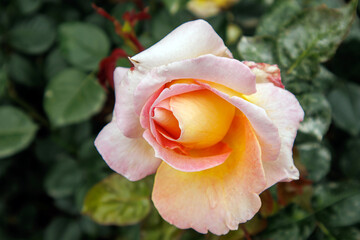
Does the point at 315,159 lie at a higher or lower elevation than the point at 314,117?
lower

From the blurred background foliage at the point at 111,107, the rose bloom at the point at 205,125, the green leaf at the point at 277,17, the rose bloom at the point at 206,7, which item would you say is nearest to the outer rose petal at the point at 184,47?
the rose bloom at the point at 205,125

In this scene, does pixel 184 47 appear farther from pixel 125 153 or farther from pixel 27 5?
pixel 27 5

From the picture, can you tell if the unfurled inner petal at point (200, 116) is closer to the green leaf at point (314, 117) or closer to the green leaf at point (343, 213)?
the green leaf at point (314, 117)

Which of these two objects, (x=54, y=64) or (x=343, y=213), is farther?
(x=54, y=64)

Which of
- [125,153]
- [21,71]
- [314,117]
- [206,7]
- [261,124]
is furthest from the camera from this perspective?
[206,7]

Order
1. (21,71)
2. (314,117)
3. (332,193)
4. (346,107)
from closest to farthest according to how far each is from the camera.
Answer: (314,117), (332,193), (346,107), (21,71)

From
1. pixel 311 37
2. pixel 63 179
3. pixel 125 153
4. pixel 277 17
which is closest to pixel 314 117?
pixel 311 37

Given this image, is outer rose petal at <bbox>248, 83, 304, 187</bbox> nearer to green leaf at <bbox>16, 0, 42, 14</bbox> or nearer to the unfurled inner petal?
the unfurled inner petal

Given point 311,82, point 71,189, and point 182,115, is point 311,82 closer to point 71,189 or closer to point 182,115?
point 182,115
